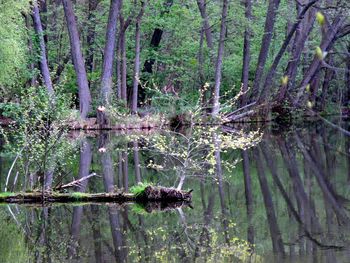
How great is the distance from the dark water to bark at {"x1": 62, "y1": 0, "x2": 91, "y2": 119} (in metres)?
12.9

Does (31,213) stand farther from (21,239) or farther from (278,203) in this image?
(278,203)

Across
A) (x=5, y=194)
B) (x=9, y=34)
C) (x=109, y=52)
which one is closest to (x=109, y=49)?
(x=109, y=52)

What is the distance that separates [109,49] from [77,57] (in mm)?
1465

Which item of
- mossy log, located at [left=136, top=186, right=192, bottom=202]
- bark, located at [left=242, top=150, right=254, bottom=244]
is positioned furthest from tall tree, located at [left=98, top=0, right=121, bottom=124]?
mossy log, located at [left=136, top=186, right=192, bottom=202]

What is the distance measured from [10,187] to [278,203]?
5351 millimetres

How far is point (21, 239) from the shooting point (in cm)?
932

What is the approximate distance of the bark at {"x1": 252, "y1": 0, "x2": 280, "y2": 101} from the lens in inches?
1324

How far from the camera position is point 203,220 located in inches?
410

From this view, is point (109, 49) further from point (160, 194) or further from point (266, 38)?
point (160, 194)

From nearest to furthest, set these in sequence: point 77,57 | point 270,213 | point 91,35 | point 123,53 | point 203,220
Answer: point 203,220 → point 270,213 → point 77,57 → point 123,53 → point 91,35

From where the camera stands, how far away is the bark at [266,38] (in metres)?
33.6

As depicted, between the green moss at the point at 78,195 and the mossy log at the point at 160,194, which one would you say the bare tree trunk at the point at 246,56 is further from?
the green moss at the point at 78,195

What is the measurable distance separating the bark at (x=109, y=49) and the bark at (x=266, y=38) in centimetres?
807

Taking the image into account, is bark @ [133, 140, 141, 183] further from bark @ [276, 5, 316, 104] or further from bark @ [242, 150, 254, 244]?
bark @ [276, 5, 316, 104]
